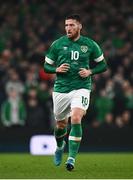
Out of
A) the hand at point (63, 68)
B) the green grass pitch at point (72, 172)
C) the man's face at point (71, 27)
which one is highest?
the man's face at point (71, 27)

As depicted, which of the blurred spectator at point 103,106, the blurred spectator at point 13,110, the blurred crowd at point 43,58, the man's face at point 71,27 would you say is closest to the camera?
the man's face at point 71,27

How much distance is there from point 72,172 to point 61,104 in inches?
47.5

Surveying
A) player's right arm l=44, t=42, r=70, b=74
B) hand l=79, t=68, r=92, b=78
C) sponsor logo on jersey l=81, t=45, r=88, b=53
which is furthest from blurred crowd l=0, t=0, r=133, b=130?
hand l=79, t=68, r=92, b=78

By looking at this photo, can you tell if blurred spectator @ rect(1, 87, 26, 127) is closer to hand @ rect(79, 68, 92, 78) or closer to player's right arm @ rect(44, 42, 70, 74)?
player's right arm @ rect(44, 42, 70, 74)

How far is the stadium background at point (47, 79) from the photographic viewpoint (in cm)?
1780

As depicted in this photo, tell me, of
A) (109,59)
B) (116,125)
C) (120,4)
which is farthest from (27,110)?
(120,4)

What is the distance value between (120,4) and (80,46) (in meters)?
13.3

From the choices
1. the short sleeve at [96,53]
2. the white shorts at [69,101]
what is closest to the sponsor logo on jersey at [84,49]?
the short sleeve at [96,53]

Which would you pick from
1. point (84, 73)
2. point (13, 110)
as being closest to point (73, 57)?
point (84, 73)

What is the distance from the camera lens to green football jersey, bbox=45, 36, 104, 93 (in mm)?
11570

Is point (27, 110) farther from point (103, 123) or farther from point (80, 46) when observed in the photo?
point (80, 46)

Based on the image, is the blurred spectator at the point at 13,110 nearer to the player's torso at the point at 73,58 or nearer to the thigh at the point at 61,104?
the thigh at the point at 61,104

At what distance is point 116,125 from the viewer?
58.8 feet

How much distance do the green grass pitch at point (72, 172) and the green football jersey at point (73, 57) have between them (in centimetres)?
122
